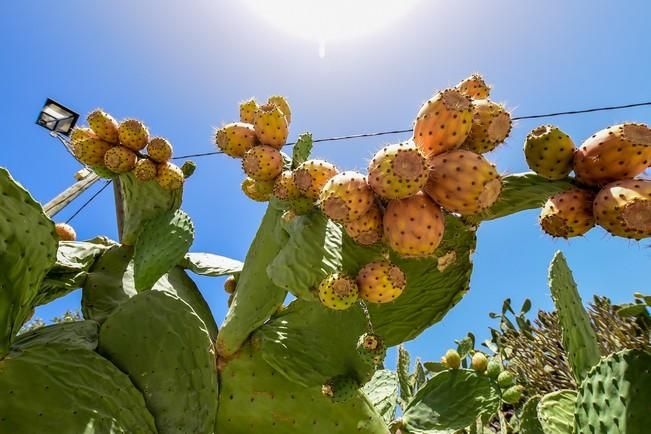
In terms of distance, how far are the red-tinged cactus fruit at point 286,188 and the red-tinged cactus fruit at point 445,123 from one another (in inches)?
22.9

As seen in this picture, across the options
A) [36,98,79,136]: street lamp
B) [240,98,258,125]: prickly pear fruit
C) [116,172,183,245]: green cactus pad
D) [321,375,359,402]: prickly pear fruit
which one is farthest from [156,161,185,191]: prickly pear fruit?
[36,98,79,136]: street lamp

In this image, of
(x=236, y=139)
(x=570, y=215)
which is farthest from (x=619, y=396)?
(x=236, y=139)

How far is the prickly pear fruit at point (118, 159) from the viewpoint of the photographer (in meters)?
2.27

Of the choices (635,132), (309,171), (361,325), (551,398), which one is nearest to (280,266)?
(309,171)

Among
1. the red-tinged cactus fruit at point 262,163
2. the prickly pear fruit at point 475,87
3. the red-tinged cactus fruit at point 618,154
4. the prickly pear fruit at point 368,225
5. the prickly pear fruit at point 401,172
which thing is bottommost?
the prickly pear fruit at point 368,225

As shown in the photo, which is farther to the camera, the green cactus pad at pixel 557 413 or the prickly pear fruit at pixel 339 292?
the green cactus pad at pixel 557 413

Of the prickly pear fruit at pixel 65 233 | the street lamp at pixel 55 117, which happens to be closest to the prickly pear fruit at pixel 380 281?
the prickly pear fruit at pixel 65 233

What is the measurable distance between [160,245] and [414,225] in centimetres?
132

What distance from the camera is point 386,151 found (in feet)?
3.86

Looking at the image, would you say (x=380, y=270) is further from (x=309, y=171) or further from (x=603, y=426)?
(x=603, y=426)

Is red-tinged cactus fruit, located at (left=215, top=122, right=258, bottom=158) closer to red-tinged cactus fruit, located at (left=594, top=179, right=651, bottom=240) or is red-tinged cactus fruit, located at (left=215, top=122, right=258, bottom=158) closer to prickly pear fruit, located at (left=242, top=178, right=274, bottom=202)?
prickly pear fruit, located at (left=242, top=178, right=274, bottom=202)

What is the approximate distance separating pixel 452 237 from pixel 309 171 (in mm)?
539

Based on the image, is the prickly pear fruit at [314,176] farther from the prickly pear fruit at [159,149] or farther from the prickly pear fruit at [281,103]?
the prickly pear fruit at [159,149]

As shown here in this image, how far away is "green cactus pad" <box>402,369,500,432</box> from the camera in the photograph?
6.85 ft
